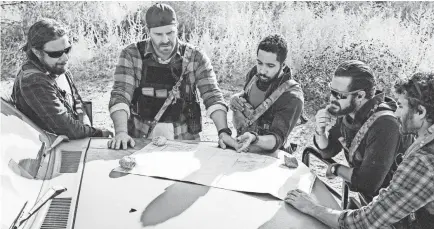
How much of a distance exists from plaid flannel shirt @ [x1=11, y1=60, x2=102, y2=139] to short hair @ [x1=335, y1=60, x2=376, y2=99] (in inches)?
61.9

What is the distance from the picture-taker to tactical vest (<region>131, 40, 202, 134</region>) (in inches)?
129

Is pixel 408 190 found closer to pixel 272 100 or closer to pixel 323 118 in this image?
pixel 323 118

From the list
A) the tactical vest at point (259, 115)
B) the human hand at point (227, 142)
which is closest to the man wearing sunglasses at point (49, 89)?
the human hand at point (227, 142)

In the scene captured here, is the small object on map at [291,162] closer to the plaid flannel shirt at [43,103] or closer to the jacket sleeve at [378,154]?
the jacket sleeve at [378,154]

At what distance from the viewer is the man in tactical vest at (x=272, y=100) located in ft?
9.79

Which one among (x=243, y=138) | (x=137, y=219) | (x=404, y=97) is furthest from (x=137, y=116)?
(x=404, y=97)

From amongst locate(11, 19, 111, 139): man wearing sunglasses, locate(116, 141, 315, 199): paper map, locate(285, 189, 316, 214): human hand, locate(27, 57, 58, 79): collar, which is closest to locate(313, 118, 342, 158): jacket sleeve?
locate(116, 141, 315, 199): paper map

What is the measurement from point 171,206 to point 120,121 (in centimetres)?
112

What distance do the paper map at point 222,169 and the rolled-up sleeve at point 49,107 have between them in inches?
19.6

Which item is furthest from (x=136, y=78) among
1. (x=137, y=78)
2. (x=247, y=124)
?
(x=247, y=124)

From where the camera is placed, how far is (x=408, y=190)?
1.83 meters

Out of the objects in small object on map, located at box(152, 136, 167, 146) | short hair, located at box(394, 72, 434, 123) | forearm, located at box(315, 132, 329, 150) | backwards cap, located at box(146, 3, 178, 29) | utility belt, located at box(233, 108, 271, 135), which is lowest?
forearm, located at box(315, 132, 329, 150)

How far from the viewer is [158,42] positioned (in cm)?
314

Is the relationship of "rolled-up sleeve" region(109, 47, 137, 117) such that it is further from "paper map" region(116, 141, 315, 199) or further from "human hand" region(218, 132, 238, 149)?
"human hand" region(218, 132, 238, 149)
